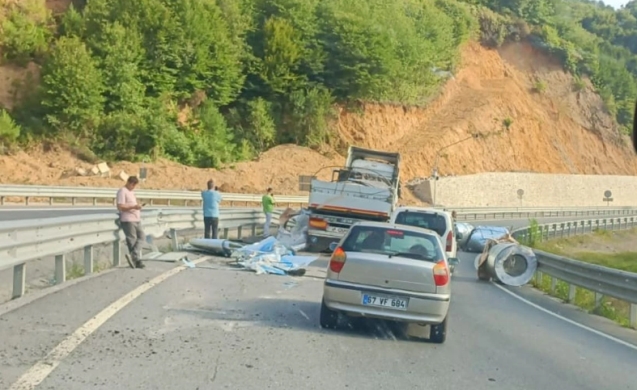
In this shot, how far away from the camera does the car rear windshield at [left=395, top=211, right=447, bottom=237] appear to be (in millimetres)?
20578

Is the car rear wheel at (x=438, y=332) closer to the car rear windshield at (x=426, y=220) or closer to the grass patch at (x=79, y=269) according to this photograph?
the grass patch at (x=79, y=269)

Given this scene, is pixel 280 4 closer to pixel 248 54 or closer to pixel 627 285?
pixel 248 54

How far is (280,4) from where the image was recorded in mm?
59594

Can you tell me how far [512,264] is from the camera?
20.9 m

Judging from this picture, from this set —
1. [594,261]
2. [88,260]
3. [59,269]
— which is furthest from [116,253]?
[594,261]

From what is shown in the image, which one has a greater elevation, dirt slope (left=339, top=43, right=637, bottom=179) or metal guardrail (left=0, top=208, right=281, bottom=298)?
dirt slope (left=339, top=43, right=637, bottom=179)

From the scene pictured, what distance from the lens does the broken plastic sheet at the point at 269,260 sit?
1692 cm

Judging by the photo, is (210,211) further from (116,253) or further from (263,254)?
(116,253)

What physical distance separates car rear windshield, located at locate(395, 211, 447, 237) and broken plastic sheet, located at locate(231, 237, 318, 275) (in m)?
2.40

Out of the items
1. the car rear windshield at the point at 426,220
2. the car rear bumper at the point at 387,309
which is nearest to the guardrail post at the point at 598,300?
the car rear windshield at the point at 426,220

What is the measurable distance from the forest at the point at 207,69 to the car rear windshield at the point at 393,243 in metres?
35.9

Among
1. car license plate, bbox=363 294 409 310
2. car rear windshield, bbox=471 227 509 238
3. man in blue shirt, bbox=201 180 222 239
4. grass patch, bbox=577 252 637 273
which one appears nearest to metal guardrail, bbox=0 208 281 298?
man in blue shirt, bbox=201 180 222 239

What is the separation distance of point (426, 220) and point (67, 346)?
1327 cm

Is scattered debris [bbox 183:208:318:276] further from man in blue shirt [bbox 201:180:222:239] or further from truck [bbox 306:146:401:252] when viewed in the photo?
man in blue shirt [bbox 201:180:222:239]
